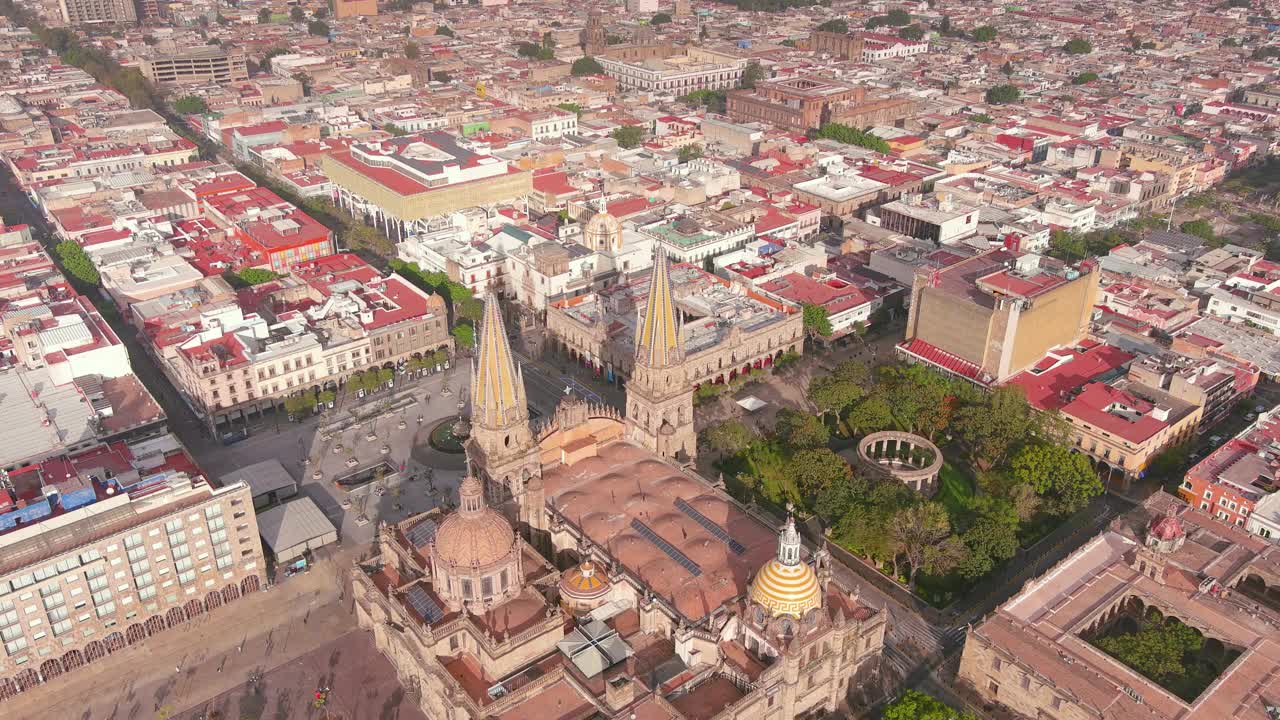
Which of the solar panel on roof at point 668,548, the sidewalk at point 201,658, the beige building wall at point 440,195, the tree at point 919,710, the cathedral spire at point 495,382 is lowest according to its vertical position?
the sidewalk at point 201,658

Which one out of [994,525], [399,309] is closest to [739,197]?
[399,309]

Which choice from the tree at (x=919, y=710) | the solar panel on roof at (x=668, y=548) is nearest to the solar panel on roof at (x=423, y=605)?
the solar panel on roof at (x=668, y=548)

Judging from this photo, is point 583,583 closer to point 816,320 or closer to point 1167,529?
point 1167,529

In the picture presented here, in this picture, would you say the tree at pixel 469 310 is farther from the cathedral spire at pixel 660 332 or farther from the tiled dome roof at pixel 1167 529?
the tiled dome roof at pixel 1167 529

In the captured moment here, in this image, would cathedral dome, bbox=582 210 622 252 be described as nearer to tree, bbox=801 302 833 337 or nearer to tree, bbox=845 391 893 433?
tree, bbox=801 302 833 337

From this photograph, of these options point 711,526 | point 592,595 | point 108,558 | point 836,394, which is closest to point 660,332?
point 711,526

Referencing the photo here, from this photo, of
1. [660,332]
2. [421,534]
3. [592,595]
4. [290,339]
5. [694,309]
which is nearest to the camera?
[592,595]

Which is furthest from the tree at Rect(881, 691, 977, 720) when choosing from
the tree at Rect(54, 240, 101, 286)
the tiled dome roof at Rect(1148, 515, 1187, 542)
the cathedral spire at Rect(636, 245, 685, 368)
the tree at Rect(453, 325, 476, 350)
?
the tree at Rect(54, 240, 101, 286)
